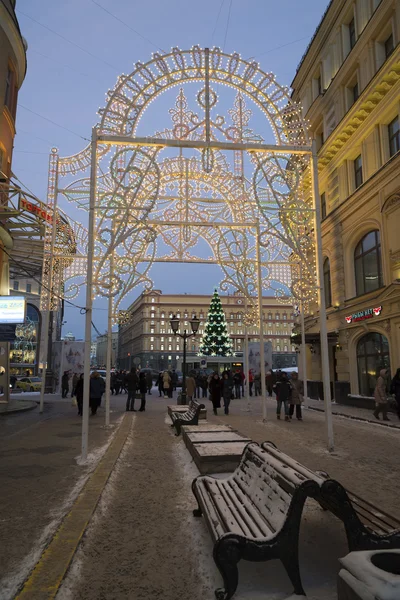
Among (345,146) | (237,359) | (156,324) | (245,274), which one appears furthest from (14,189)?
(156,324)

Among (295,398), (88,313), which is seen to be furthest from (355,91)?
(88,313)

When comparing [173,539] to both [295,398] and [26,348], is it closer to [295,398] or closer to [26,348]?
[295,398]

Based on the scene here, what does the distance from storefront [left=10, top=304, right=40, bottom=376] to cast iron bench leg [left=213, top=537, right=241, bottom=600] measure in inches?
2202

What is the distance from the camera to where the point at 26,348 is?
185ft

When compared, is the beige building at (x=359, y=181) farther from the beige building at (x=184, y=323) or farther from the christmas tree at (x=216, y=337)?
the beige building at (x=184, y=323)

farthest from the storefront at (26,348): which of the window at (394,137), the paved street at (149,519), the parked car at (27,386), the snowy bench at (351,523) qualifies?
the snowy bench at (351,523)

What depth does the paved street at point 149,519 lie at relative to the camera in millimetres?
3201

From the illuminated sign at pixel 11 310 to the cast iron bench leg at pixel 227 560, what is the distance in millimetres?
17595

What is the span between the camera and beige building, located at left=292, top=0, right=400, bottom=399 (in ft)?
50.7

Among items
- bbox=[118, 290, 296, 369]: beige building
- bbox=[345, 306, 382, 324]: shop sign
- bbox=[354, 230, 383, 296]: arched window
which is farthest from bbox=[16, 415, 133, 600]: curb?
bbox=[118, 290, 296, 369]: beige building

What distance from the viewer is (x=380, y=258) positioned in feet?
54.8

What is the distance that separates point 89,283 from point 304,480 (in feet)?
19.1

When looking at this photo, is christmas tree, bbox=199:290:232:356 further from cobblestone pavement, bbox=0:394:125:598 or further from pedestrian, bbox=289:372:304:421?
cobblestone pavement, bbox=0:394:125:598

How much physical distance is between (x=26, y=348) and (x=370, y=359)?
49.8 metres
